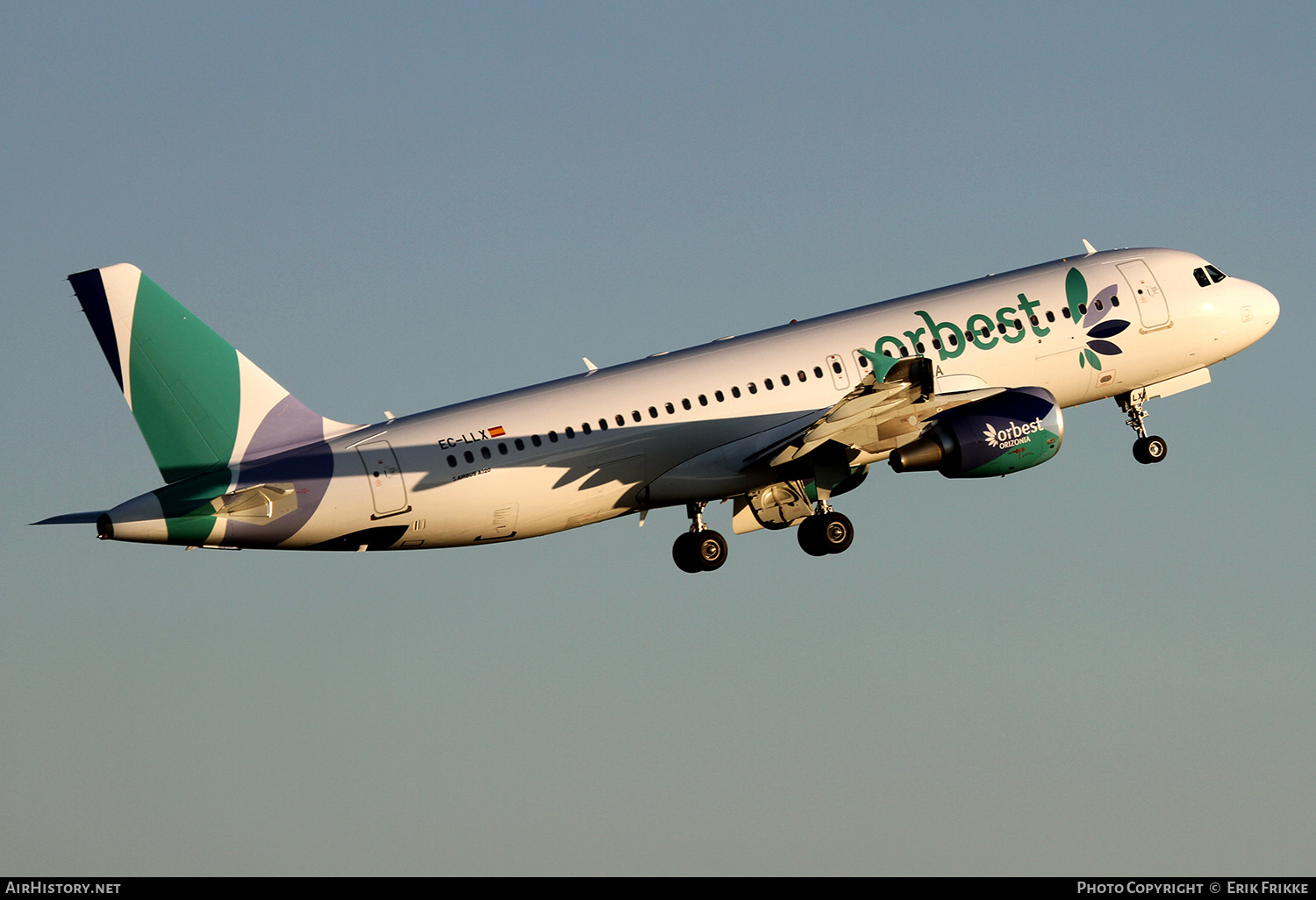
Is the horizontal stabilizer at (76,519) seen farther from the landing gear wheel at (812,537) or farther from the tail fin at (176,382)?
the landing gear wheel at (812,537)

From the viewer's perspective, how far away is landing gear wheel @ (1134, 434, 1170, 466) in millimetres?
47281

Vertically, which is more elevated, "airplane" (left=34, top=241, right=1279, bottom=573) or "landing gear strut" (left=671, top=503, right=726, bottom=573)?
"airplane" (left=34, top=241, right=1279, bottom=573)

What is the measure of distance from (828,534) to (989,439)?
16.3 ft

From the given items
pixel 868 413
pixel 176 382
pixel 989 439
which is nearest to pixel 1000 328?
pixel 989 439

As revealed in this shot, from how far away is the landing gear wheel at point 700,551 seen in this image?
44812 mm

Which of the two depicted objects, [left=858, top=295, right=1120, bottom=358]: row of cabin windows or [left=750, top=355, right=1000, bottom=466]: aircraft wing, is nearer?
[left=750, top=355, right=1000, bottom=466]: aircraft wing

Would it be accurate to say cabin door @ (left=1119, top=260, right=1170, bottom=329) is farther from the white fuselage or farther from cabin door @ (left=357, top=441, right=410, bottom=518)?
cabin door @ (left=357, top=441, right=410, bottom=518)

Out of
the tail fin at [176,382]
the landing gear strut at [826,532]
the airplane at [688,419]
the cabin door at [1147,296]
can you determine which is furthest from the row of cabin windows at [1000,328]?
the tail fin at [176,382]

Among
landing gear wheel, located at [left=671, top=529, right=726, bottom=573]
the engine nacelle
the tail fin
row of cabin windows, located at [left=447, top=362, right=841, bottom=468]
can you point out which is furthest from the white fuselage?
landing gear wheel, located at [left=671, top=529, right=726, bottom=573]

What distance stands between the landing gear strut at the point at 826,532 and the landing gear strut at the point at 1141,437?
29.9 feet

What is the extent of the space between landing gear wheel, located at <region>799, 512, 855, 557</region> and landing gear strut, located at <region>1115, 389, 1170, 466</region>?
910 cm

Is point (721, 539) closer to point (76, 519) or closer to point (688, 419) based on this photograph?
point (688, 419)
